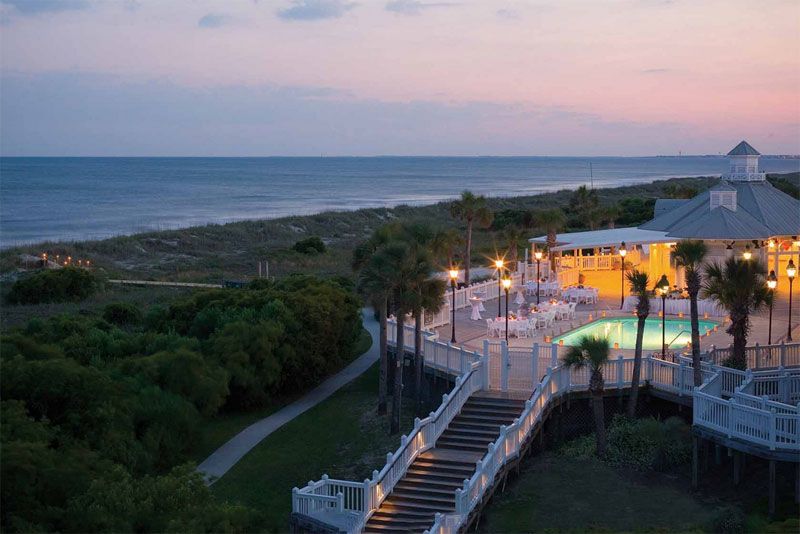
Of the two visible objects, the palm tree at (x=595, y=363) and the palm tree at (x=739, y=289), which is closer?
the palm tree at (x=595, y=363)

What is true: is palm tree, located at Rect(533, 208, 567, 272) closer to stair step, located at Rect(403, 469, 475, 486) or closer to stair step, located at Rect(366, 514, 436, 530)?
stair step, located at Rect(403, 469, 475, 486)

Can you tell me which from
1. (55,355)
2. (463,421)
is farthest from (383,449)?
(55,355)

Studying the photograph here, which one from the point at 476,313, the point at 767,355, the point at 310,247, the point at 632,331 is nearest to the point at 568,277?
the point at 632,331

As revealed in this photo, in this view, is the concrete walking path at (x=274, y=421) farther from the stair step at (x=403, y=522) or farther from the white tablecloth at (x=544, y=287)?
the white tablecloth at (x=544, y=287)

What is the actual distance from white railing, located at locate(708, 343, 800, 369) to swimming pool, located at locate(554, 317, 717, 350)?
3.67 meters

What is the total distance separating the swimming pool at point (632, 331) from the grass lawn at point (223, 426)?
7.66 m

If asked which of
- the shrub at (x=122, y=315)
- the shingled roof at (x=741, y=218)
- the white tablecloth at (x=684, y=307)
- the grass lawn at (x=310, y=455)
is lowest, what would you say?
the grass lawn at (x=310, y=455)

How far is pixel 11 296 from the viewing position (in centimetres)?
4038

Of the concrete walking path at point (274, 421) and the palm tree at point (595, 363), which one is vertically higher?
the palm tree at point (595, 363)

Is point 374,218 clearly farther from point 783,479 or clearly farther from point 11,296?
point 783,479

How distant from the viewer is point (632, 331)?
27.5 metres

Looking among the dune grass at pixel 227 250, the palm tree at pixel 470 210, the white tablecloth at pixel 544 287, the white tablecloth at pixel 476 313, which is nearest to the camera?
the white tablecloth at pixel 476 313

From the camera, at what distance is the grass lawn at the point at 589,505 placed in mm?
16125

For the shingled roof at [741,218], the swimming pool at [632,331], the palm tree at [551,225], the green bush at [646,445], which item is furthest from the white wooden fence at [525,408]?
the shingled roof at [741,218]
